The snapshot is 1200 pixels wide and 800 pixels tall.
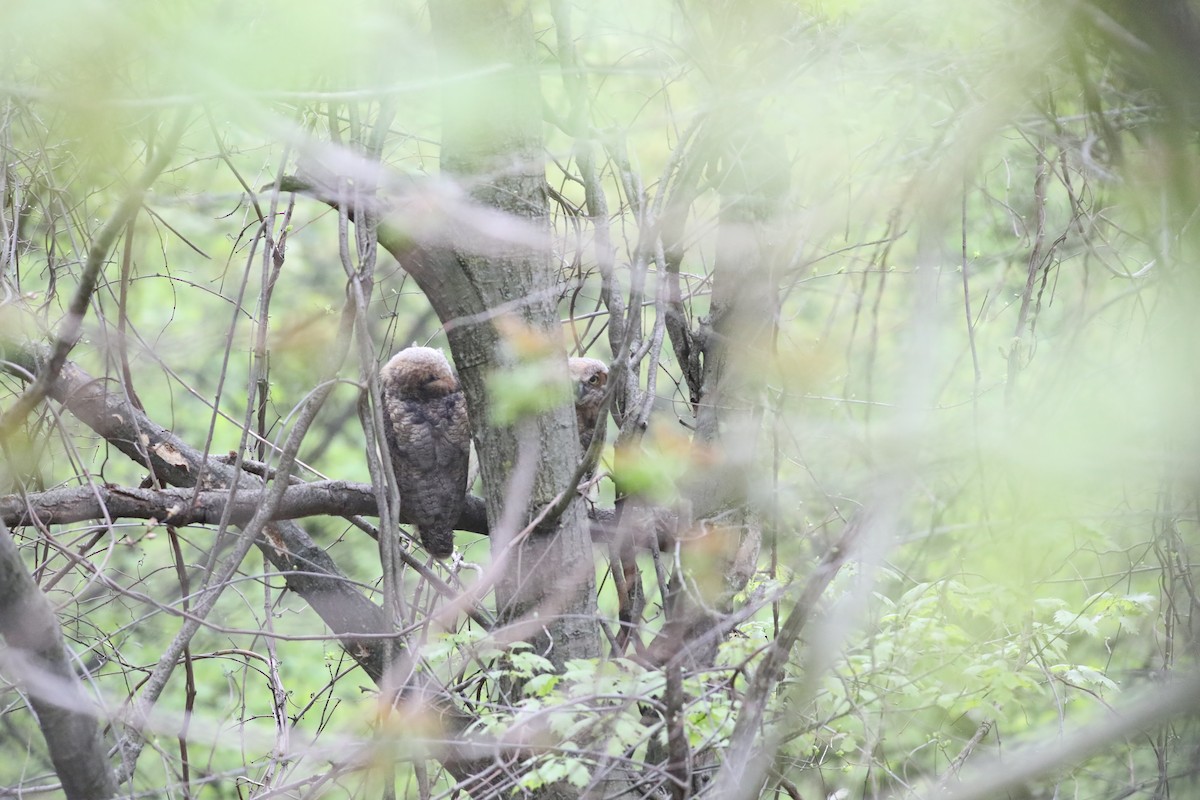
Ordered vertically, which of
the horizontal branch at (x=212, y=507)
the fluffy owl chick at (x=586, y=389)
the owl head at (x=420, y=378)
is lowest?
the horizontal branch at (x=212, y=507)

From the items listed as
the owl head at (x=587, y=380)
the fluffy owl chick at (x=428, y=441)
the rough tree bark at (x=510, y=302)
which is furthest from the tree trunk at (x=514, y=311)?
the owl head at (x=587, y=380)

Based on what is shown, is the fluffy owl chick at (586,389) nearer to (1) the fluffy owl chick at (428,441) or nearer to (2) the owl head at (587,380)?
(2) the owl head at (587,380)

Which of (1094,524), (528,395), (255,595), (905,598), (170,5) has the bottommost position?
(255,595)

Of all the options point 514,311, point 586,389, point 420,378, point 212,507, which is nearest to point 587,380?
point 586,389

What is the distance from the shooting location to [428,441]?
3.09 meters

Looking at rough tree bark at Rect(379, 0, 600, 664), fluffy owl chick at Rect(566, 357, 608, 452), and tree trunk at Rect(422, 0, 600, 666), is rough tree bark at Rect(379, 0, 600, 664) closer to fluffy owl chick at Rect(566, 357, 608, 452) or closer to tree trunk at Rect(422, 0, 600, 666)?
tree trunk at Rect(422, 0, 600, 666)

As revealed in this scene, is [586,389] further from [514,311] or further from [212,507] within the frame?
[212,507]

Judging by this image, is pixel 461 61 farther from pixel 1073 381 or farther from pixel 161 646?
pixel 161 646

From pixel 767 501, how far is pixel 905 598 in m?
0.57

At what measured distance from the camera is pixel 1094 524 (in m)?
2.30

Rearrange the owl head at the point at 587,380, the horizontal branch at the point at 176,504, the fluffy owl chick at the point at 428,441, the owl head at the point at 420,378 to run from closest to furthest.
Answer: the horizontal branch at the point at 176,504 → the fluffy owl chick at the point at 428,441 → the owl head at the point at 420,378 → the owl head at the point at 587,380

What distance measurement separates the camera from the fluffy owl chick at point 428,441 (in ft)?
10.1

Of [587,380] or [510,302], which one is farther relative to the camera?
[587,380]

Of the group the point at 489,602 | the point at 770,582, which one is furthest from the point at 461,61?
the point at 489,602
